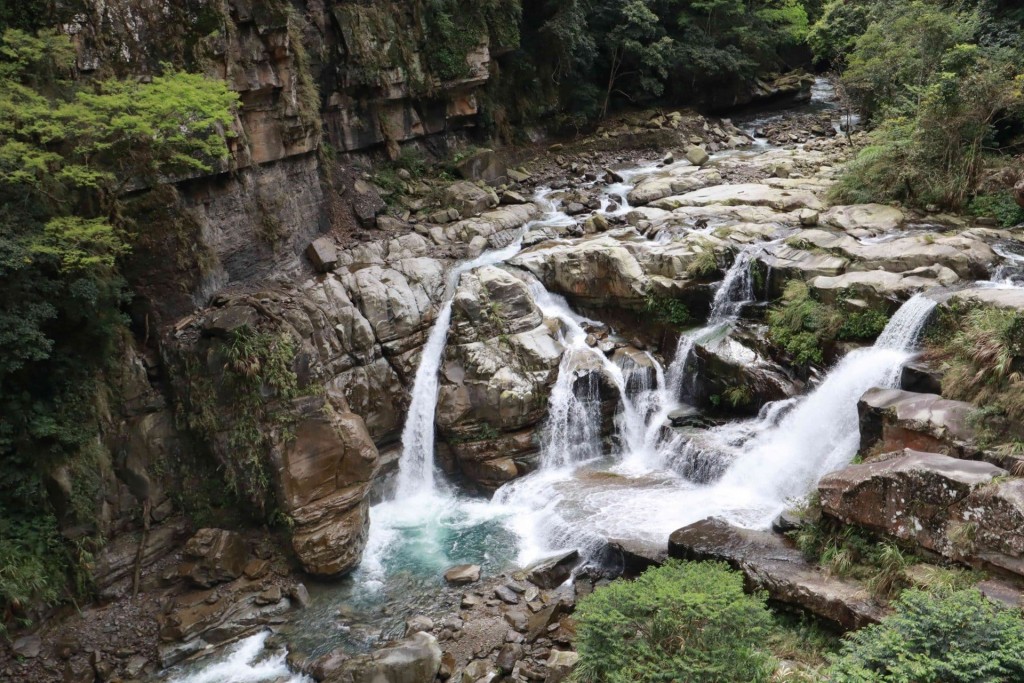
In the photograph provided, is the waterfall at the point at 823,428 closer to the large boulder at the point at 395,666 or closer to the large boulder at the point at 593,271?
the large boulder at the point at 593,271

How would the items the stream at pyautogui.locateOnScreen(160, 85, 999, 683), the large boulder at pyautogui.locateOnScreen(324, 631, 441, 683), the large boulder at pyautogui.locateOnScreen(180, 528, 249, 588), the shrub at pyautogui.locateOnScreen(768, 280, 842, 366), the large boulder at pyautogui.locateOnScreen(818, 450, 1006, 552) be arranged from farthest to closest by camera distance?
the shrub at pyautogui.locateOnScreen(768, 280, 842, 366), the large boulder at pyautogui.locateOnScreen(180, 528, 249, 588), the stream at pyautogui.locateOnScreen(160, 85, 999, 683), the large boulder at pyautogui.locateOnScreen(324, 631, 441, 683), the large boulder at pyautogui.locateOnScreen(818, 450, 1006, 552)

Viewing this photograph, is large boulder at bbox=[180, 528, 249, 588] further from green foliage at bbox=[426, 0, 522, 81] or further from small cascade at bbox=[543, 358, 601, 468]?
green foliage at bbox=[426, 0, 522, 81]

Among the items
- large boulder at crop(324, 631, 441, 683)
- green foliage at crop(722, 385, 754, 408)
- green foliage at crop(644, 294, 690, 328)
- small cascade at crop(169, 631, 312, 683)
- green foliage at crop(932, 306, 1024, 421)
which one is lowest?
small cascade at crop(169, 631, 312, 683)

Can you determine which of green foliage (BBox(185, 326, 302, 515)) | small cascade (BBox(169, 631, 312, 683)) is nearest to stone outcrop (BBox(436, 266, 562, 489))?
green foliage (BBox(185, 326, 302, 515))

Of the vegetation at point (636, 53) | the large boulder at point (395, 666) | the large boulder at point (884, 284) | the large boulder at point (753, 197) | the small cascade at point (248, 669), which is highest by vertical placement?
the vegetation at point (636, 53)

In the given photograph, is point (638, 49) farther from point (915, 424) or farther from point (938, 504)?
point (938, 504)

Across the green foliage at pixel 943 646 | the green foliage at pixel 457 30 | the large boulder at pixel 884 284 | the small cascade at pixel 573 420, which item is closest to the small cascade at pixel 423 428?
the small cascade at pixel 573 420

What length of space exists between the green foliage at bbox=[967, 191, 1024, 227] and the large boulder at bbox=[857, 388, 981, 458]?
23.1ft

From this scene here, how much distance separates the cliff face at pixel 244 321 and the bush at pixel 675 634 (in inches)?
229

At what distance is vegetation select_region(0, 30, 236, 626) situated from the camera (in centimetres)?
1059

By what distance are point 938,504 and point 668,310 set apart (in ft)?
25.2

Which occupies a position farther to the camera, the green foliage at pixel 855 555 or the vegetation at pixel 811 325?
the vegetation at pixel 811 325

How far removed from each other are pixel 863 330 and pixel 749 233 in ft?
14.0

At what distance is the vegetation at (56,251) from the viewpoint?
1059 centimetres
